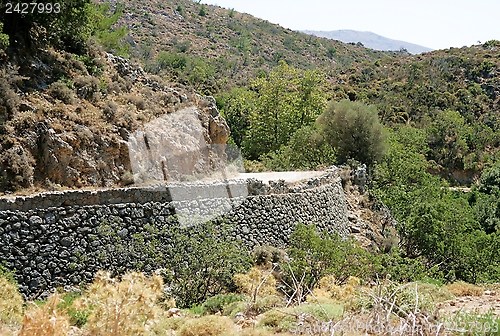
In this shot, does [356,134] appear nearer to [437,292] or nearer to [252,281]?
[252,281]

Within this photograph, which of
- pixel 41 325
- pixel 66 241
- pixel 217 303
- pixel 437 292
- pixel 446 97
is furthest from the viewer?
pixel 446 97

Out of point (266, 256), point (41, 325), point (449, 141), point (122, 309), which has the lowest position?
point (266, 256)

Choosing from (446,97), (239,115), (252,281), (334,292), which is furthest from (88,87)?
(446,97)

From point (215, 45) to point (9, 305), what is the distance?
70.7m

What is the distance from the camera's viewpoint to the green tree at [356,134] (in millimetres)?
25359

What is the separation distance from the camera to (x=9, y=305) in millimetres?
7562

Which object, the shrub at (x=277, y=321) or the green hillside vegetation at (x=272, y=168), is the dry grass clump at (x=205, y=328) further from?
the shrub at (x=277, y=321)

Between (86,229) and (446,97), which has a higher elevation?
(446,97)

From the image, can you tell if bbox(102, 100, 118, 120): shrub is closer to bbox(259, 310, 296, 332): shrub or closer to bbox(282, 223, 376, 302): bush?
bbox(282, 223, 376, 302): bush

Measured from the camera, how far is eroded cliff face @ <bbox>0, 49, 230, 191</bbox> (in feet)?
45.7

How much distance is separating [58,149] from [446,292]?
434 inches

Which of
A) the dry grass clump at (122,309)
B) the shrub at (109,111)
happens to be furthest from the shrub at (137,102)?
the dry grass clump at (122,309)

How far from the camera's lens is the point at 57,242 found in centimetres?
1090

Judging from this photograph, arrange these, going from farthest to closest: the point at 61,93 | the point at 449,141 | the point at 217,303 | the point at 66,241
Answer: the point at 449,141 → the point at 61,93 → the point at 66,241 → the point at 217,303
